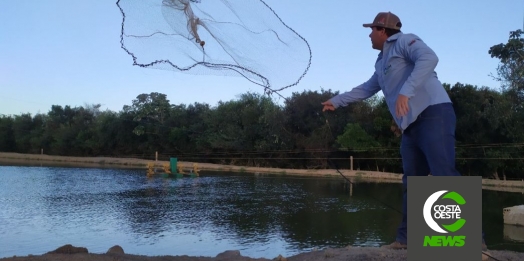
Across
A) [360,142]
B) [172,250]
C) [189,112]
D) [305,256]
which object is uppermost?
[189,112]

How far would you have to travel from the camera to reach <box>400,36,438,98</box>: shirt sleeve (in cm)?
331

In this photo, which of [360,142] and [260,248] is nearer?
[260,248]

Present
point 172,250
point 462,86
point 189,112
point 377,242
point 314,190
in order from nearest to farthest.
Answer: point 172,250 < point 377,242 < point 314,190 < point 462,86 < point 189,112

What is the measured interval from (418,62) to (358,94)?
93 centimetres

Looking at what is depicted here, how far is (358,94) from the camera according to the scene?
428 centimetres

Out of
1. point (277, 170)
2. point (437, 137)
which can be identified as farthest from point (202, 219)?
point (277, 170)

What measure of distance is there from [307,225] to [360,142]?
63.8 ft

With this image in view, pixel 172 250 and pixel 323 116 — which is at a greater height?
pixel 323 116

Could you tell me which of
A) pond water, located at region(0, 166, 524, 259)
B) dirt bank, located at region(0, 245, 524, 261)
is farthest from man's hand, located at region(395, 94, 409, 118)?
pond water, located at region(0, 166, 524, 259)

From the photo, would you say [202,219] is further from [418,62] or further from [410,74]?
[418,62]

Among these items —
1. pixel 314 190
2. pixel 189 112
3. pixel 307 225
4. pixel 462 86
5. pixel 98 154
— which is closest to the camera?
pixel 307 225

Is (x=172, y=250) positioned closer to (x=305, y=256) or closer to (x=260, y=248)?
(x=260, y=248)

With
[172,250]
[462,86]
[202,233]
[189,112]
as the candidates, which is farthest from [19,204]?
[189,112]

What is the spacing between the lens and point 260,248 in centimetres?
848
